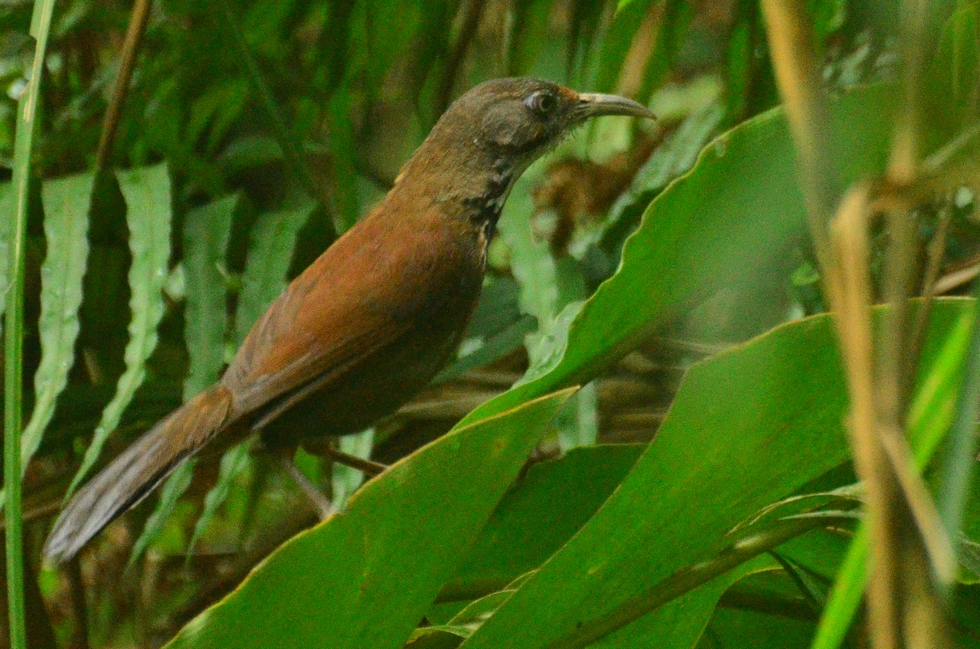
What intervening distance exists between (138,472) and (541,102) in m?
1.42

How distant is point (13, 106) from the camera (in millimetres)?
2961

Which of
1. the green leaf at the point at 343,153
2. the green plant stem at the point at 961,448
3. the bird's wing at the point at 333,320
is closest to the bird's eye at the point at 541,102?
the green leaf at the point at 343,153

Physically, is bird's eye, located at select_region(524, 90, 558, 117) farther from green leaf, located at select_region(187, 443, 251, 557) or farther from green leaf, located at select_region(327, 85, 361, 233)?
green leaf, located at select_region(187, 443, 251, 557)

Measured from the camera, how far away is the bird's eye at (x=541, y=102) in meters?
2.89

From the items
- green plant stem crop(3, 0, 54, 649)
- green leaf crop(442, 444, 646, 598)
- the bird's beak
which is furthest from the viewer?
the bird's beak

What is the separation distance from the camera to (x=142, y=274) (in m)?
2.33

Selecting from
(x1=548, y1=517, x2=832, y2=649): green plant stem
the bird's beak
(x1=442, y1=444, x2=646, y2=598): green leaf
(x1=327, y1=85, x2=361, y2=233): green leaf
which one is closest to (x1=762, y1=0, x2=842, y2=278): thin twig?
(x1=548, y1=517, x2=832, y2=649): green plant stem

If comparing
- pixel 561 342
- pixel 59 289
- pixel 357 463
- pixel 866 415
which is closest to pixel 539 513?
pixel 561 342

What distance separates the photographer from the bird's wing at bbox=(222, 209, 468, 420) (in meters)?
2.39

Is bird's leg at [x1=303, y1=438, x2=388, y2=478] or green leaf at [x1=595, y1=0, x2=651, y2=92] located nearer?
bird's leg at [x1=303, y1=438, x2=388, y2=478]

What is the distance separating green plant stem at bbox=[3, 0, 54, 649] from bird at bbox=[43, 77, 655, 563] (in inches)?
29.7

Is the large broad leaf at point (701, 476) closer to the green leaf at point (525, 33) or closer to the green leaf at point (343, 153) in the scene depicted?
the green leaf at point (343, 153)

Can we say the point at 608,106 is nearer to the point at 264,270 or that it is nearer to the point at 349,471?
the point at 264,270

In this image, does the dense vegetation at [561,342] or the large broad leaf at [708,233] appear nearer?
the dense vegetation at [561,342]
